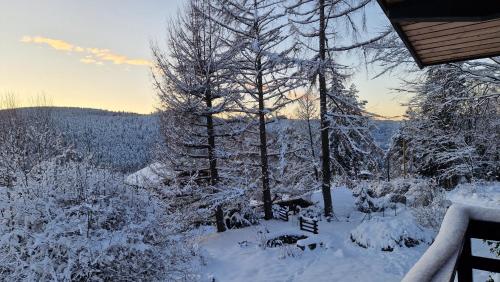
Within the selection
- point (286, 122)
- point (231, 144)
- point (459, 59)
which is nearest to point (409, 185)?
point (286, 122)

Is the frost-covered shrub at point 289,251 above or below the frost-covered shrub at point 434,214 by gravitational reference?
below

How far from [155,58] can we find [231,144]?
5.14 meters

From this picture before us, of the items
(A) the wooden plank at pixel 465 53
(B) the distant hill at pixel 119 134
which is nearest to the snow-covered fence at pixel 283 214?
(A) the wooden plank at pixel 465 53

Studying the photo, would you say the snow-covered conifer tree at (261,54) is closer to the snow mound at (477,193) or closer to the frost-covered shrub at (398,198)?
the frost-covered shrub at (398,198)

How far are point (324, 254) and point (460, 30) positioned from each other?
10126 mm

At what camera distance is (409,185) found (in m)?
20.5

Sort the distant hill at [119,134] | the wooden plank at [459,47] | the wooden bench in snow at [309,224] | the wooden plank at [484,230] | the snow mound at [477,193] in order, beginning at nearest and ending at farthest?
the wooden plank at [484,230] → the wooden plank at [459,47] → the snow mound at [477,193] → the wooden bench in snow at [309,224] → the distant hill at [119,134]

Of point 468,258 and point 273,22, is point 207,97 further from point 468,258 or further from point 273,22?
point 468,258

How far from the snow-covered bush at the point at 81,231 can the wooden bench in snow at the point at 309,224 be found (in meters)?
7.19

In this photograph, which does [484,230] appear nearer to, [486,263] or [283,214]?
[486,263]

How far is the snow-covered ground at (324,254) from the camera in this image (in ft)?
33.9

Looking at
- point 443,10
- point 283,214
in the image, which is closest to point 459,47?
point 443,10

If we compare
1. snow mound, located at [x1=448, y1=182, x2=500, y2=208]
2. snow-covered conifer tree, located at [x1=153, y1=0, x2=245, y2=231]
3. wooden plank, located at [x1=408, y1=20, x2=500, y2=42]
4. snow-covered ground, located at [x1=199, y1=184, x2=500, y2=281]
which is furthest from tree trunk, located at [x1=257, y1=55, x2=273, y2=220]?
wooden plank, located at [x1=408, y1=20, x2=500, y2=42]

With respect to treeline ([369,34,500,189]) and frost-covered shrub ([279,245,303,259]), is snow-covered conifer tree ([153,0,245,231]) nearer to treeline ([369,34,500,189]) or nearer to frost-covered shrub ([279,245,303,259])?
frost-covered shrub ([279,245,303,259])
